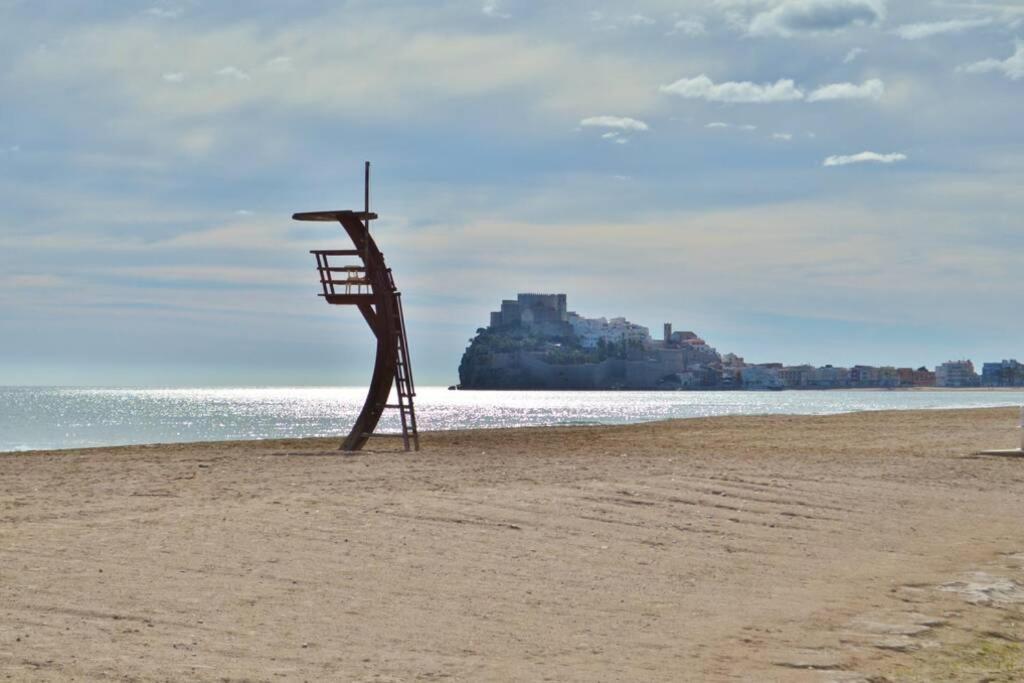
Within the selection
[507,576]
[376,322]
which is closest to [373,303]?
[376,322]

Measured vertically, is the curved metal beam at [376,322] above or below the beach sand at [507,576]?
above

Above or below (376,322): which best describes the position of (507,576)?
below

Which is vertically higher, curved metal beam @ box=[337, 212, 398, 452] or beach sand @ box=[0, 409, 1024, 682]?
curved metal beam @ box=[337, 212, 398, 452]

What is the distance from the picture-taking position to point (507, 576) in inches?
396

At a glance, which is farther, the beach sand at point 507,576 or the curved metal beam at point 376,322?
the curved metal beam at point 376,322

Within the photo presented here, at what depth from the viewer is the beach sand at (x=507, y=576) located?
7512 millimetres

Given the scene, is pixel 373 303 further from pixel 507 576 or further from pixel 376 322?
pixel 507 576

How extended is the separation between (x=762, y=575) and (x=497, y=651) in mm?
3994

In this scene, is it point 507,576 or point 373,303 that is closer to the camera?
point 507,576

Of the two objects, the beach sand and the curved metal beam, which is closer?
the beach sand

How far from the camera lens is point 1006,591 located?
1064cm

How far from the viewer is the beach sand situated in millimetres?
7512

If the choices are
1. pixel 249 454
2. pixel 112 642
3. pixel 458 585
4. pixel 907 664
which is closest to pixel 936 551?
pixel 907 664

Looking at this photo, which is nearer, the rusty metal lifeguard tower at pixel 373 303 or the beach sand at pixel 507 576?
the beach sand at pixel 507 576
